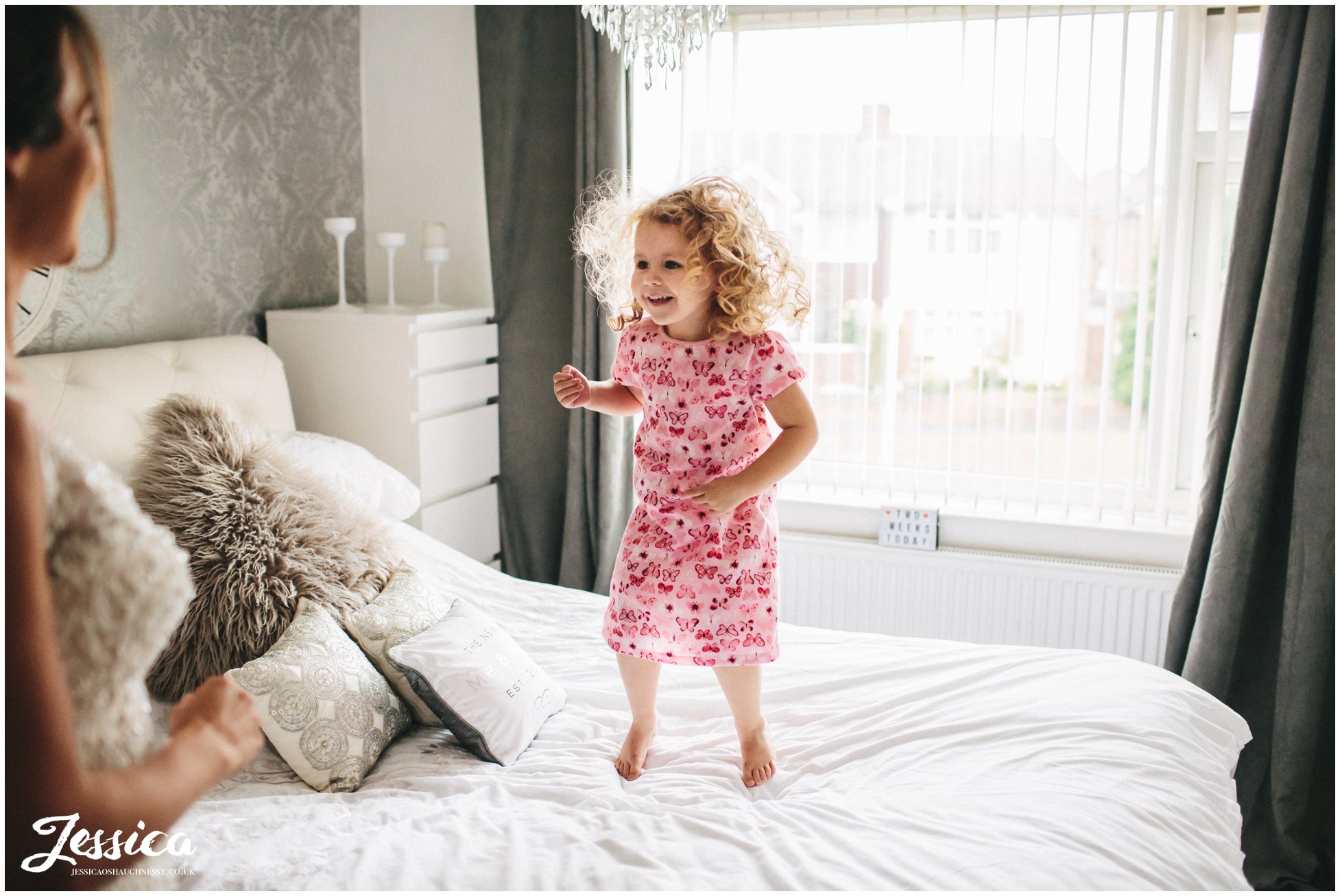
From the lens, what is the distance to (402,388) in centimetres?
270

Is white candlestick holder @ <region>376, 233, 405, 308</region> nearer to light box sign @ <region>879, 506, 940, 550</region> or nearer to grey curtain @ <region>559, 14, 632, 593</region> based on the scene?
grey curtain @ <region>559, 14, 632, 593</region>

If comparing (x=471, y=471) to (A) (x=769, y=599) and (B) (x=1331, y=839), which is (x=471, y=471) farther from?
(B) (x=1331, y=839)

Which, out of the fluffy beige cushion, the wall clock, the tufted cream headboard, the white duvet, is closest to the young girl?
the white duvet

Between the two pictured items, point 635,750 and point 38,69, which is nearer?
point 38,69

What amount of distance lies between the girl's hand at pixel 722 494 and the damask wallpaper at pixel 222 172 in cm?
123

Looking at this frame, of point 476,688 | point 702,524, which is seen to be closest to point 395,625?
point 476,688

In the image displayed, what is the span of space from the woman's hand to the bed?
A: 0.44 m

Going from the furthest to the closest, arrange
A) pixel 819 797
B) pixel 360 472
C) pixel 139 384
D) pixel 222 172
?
1. pixel 222 172
2. pixel 360 472
3. pixel 139 384
4. pixel 819 797

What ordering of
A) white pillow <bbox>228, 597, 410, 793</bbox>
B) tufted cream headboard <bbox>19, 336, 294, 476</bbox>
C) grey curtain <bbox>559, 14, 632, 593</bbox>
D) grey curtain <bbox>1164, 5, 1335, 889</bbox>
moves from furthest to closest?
grey curtain <bbox>559, 14, 632, 593</bbox> < grey curtain <bbox>1164, 5, 1335, 889</bbox> < tufted cream headboard <bbox>19, 336, 294, 476</bbox> < white pillow <bbox>228, 597, 410, 793</bbox>

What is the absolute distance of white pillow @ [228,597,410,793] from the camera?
1.47 m

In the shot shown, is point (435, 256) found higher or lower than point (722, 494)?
higher

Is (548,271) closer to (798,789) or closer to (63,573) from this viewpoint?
(798,789)

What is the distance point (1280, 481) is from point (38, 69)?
2598mm

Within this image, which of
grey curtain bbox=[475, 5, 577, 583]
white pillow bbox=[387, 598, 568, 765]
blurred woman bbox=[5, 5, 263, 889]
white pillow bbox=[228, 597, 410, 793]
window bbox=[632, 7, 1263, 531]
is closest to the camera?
blurred woman bbox=[5, 5, 263, 889]
